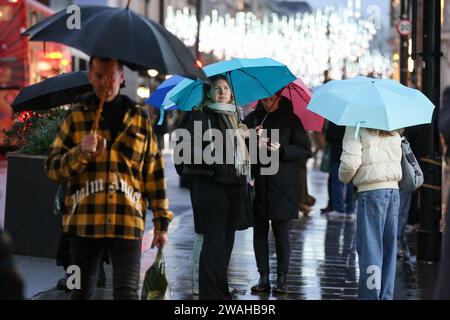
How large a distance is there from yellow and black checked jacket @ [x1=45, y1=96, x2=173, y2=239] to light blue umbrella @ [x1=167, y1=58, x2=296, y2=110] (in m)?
2.80

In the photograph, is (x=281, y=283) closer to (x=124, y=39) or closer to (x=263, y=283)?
(x=263, y=283)

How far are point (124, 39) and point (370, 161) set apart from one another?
10.3 ft

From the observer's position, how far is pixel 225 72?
8.97 m

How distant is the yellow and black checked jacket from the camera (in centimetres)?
573

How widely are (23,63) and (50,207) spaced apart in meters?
10.6

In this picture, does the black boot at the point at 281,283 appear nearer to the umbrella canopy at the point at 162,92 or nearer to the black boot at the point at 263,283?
the black boot at the point at 263,283

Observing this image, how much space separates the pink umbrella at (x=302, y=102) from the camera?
10.0m

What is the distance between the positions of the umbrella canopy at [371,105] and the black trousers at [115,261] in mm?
2869

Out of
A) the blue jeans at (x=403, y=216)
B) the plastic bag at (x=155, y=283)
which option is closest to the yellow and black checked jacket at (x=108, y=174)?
the plastic bag at (x=155, y=283)

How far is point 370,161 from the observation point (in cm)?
835

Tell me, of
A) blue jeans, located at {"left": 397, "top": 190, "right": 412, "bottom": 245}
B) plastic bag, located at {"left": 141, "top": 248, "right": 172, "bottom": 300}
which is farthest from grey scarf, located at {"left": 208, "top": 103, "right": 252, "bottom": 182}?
blue jeans, located at {"left": 397, "top": 190, "right": 412, "bottom": 245}

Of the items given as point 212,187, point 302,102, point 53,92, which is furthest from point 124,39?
point 302,102

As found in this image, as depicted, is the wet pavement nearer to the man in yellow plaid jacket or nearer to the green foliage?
the green foliage
